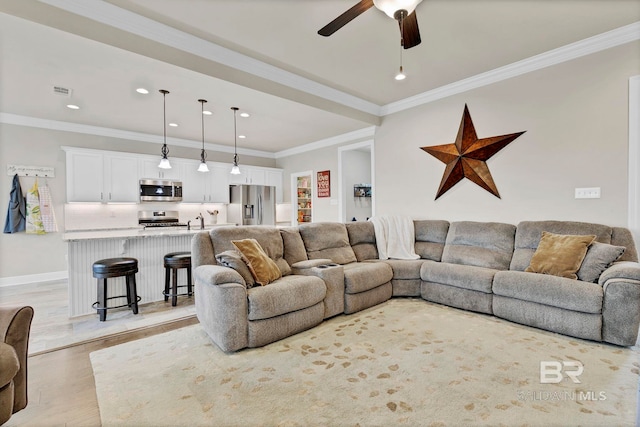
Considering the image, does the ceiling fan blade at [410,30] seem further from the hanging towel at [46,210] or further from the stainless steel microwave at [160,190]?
the hanging towel at [46,210]

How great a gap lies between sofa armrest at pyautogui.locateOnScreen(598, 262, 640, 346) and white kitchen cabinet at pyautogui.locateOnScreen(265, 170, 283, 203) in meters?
6.50

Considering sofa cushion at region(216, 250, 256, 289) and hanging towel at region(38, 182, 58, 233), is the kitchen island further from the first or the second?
hanging towel at region(38, 182, 58, 233)

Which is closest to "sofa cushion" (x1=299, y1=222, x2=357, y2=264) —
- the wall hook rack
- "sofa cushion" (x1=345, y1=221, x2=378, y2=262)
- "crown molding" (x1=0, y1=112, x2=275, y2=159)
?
"sofa cushion" (x1=345, y1=221, x2=378, y2=262)

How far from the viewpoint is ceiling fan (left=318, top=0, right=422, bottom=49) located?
1.82 metres

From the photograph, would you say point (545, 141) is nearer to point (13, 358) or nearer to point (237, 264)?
point (237, 264)

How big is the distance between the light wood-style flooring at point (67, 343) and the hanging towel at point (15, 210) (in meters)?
1.01

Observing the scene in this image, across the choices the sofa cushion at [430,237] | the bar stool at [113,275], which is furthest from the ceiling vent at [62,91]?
the sofa cushion at [430,237]

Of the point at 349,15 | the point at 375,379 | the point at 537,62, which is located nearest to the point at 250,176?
the point at 349,15

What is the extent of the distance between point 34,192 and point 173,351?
4.45 metres

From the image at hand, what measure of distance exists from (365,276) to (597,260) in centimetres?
214

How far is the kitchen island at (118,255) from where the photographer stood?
3.23m

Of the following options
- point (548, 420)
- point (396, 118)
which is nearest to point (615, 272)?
point (548, 420)

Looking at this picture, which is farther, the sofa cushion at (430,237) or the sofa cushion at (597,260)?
the sofa cushion at (430,237)

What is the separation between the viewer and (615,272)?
2.47 meters
